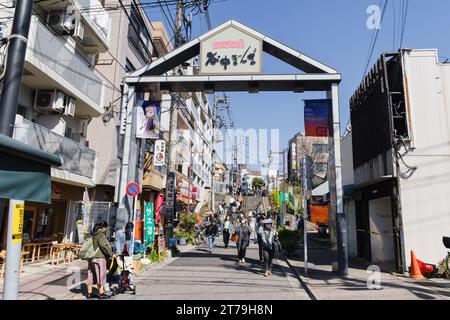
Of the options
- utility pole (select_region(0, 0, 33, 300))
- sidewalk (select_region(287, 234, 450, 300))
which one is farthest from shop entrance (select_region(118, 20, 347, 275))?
utility pole (select_region(0, 0, 33, 300))

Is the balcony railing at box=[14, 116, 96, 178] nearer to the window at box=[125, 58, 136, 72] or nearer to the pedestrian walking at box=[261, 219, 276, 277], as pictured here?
the window at box=[125, 58, 136, 72]

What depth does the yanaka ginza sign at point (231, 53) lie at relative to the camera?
41.4 ft

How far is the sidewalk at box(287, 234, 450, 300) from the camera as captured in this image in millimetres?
7777

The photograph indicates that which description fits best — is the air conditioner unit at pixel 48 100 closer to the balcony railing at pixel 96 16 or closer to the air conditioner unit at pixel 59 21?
the air conditioner unit at pixel 59 21

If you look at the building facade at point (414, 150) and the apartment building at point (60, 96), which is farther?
the apartment building at point (60, 96)

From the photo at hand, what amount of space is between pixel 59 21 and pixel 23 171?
1298cm

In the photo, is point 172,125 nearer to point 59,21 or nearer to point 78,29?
point 78,29

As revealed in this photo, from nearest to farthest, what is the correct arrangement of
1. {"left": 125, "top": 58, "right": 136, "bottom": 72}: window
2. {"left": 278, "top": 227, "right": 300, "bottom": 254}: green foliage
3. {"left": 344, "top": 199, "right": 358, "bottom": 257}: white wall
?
1. {"left": 278, "top": 227, "right": 300, "bottom": 254}: green foliage
2. {"left": 344, "top": 199, "right": 358, "bottom": 257}: white wall
3. {"left": 125, "top": 58, "right": 136, "bottom": 72}: window

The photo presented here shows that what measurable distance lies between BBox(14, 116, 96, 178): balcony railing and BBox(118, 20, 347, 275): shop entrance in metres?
2.84

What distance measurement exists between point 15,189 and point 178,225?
19.2 metres

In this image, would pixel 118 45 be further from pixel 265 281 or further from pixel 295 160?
pixel 295 160

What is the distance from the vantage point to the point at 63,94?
1405 centimetres

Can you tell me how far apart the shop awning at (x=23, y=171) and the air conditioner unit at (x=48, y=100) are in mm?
10780

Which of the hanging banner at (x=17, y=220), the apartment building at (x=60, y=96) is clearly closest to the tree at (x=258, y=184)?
the apartment building at (x=60, y=96)
